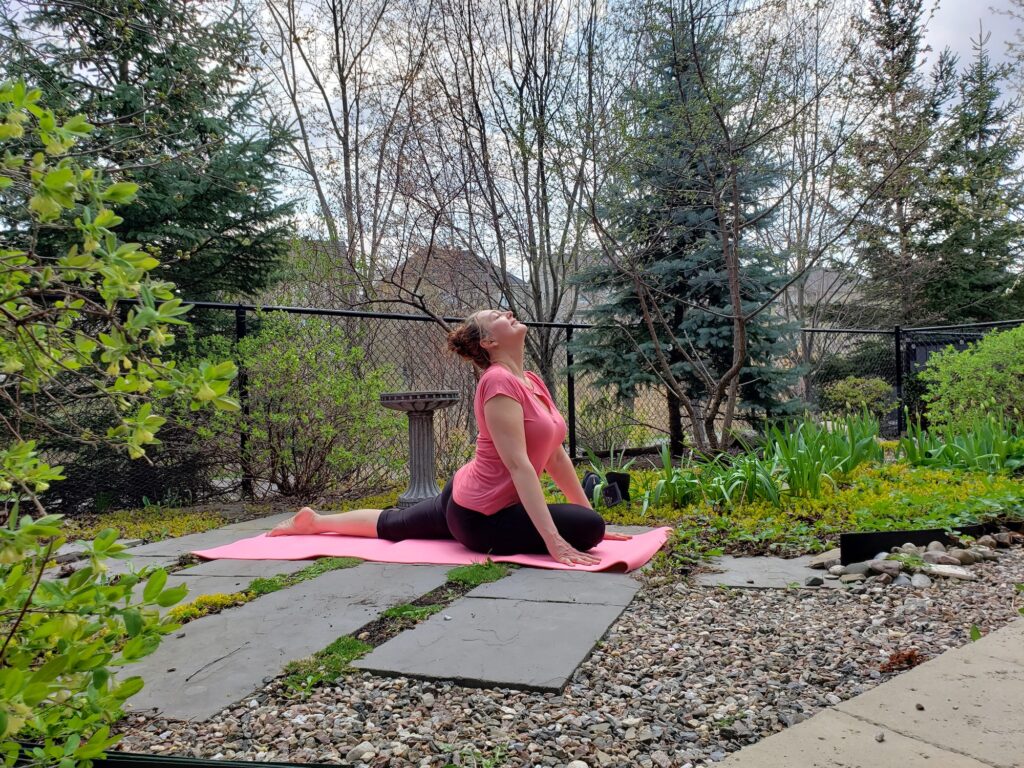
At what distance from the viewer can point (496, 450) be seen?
3299mm

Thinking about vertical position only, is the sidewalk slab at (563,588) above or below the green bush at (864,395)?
below

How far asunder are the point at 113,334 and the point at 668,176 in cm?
722

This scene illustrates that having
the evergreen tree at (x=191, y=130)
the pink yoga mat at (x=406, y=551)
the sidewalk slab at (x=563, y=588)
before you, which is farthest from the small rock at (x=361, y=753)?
the evergreen tree at (x=191, y=130)

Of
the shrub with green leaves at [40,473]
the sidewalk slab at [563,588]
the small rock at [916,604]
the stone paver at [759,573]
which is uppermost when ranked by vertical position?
the shrub with green leaves at [40,473]

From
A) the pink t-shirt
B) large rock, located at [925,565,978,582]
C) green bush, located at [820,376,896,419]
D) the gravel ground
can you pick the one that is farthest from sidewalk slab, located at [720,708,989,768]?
green bush, located at [820,376,896,419]

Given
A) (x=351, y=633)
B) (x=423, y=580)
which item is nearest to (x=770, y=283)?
(x=423, y=580)

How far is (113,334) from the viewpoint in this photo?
97 cm

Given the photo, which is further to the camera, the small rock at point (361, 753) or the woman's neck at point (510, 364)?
the woman's neck at point (510, 364)

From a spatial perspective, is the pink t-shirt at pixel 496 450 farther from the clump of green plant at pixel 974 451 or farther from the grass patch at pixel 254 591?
the clump of green plant at pixel 974 451

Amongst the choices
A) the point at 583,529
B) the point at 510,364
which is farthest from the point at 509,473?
the point at 510,364

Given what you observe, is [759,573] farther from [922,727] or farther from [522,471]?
[922,727]

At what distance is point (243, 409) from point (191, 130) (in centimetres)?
332

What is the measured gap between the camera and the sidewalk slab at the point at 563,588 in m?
2.57

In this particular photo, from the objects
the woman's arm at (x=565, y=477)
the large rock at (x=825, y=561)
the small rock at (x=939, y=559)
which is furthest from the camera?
the woman's arm at (x=565, y=477)
